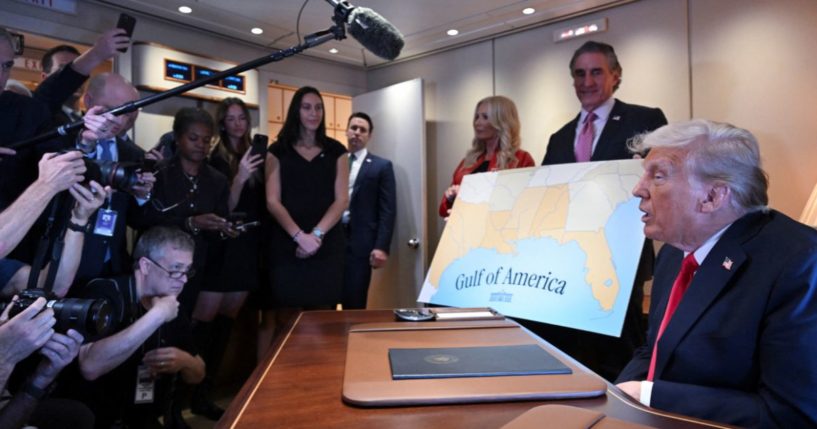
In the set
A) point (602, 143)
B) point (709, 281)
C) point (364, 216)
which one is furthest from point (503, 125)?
point (709, 281)

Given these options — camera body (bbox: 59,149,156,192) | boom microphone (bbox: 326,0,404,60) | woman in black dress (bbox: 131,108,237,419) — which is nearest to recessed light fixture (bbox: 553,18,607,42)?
woman in black dress (bbox: 131,108,237,419)

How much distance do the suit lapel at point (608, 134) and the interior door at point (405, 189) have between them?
6.45 feet

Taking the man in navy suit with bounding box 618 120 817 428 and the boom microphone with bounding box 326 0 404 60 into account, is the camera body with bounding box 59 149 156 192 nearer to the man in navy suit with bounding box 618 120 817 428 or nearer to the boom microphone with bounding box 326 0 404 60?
the boom microphone with bounding box 326 0 404 60

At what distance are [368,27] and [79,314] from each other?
3.30 feet

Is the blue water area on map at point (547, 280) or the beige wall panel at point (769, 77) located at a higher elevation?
the beige wall panel at point (769, 77)

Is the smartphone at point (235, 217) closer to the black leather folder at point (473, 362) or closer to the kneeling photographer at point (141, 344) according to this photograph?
the kneeling photographer at point (141, 344)

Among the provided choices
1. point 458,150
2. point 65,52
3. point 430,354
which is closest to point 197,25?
point 65,52

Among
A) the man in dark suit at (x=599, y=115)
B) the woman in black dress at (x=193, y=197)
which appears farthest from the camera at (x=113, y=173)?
the man in dark suit at (x=599, y=115)

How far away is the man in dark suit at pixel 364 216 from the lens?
138 inches

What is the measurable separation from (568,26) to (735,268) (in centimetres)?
310

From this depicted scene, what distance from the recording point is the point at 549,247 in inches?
74.4

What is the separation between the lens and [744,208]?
1146mm

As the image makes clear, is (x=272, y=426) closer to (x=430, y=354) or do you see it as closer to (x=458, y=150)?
(x=430, y=354)

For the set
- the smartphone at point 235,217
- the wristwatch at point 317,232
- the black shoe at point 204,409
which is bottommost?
the black shoe at point 204,409
